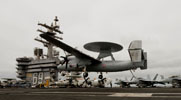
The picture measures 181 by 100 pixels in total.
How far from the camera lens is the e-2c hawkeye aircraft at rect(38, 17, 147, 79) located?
25359 mm

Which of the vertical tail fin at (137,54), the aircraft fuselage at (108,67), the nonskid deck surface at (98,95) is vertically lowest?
the nonskid deck surface at (98,95)

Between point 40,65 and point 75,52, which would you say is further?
point 40,65

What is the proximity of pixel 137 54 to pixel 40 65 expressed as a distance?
70731mm

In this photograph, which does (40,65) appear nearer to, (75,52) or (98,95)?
(75,52)

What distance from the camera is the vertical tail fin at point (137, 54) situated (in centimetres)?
2514

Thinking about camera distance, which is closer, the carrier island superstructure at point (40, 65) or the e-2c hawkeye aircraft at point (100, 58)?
the e-2c hawkeye aircraft at point (100, 58)

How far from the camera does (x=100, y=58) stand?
2948 centimetres

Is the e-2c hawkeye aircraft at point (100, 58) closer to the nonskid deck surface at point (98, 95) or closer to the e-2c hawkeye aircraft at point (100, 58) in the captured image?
the e-2c hawkeye aircraft at point (100, 58)

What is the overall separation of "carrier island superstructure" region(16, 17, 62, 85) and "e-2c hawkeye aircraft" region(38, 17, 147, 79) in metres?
53.7

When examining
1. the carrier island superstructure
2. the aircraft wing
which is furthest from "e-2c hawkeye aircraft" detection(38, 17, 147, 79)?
the carrier island superstructure

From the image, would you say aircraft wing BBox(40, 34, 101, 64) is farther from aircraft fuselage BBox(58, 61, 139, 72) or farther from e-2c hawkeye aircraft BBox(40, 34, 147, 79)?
aircraft fuselage BBox(58, 61, 139, 72)

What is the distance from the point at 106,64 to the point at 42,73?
65.6 metres

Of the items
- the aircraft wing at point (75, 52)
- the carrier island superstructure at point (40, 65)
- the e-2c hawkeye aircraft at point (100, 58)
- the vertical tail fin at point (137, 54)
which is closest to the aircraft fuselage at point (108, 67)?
the e-2c hawkeye aircraft at point (100, 58)

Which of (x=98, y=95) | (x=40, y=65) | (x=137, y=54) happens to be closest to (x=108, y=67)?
(x=137, y=54)
